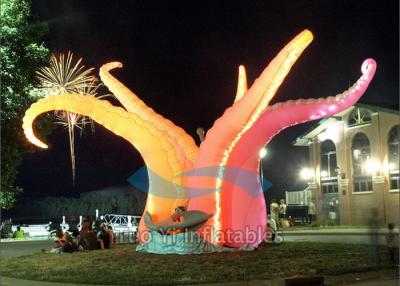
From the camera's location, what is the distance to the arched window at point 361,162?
31.7 meters

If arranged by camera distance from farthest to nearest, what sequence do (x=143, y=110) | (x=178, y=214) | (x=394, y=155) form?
(x=394, y=155) → (x=143, y=110) → (x=178, y=214)

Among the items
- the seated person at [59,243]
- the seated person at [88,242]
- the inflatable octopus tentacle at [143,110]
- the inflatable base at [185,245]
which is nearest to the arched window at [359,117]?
the inflatable octopus tentacle at [143,110]

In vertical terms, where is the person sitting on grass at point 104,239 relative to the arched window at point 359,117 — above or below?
below

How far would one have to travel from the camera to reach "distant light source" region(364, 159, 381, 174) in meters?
30.4

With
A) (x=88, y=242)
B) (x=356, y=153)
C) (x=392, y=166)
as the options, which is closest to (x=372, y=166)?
(x=392, y=166)

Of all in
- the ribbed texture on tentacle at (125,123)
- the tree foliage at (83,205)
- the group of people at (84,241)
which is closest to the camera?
the ribbed texture on tentacle at (125,123)

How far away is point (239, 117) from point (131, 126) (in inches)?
163

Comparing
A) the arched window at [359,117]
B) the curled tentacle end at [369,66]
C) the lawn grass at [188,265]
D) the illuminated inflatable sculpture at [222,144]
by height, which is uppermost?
the arched window at [359,117]

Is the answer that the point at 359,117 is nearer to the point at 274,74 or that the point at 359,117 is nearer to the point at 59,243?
the point at 274,74

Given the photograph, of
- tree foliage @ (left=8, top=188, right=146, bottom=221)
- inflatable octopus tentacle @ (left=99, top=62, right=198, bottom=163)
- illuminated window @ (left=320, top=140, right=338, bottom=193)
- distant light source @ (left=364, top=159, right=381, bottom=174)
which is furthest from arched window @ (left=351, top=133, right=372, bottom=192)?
tree foliage @ (left=8, top=188, right=146, bottom=221)

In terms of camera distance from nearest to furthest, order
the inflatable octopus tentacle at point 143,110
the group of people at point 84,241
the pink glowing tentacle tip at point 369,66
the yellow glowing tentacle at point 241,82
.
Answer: the pink glowing tentacle tip at point 369,66
the inflatable octopus tentacle at point 143,110
the group of people at point 84,241
the yellow glowing tentacle at point 241,82

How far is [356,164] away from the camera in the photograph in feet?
107

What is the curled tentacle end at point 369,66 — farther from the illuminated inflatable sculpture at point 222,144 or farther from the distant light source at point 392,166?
the distant light source at point 392,166

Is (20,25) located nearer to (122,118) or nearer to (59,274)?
(122,118)
